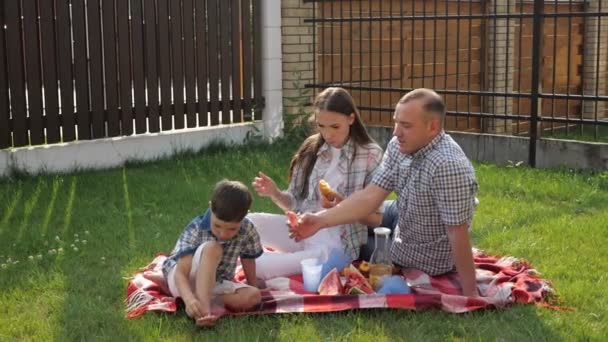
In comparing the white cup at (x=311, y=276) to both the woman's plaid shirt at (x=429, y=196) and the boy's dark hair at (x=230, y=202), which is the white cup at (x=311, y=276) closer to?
the woman's plaid shirt at (x=429, y=196)

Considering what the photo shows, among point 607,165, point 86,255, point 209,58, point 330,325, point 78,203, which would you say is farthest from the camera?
point 209,58

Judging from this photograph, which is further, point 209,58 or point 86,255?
point 209,58

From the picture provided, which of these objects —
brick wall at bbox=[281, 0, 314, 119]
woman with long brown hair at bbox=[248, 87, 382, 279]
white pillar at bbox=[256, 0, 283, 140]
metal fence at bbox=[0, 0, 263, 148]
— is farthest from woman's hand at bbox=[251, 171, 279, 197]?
brick wall at bbox=[281, 0, 314, 119]

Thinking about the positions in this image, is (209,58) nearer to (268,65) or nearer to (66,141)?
(268,65)

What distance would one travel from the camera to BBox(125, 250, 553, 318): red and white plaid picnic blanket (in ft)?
12.9

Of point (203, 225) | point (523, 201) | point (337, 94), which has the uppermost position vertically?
point (337, 94)

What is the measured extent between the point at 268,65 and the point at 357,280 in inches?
219

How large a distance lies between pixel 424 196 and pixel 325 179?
28.2 inches

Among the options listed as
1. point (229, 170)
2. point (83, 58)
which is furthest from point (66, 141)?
point (229, 170)

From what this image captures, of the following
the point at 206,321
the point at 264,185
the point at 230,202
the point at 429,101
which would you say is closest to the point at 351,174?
the point at 264,185

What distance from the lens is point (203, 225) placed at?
392 centimetres

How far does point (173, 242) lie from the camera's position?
5285mm

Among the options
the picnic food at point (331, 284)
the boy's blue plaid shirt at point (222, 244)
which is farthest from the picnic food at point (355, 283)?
the boy's blue plaid shirt at point (222, 244)

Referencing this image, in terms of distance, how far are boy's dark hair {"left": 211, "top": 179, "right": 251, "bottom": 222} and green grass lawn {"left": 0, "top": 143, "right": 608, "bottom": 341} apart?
484 millimetres
